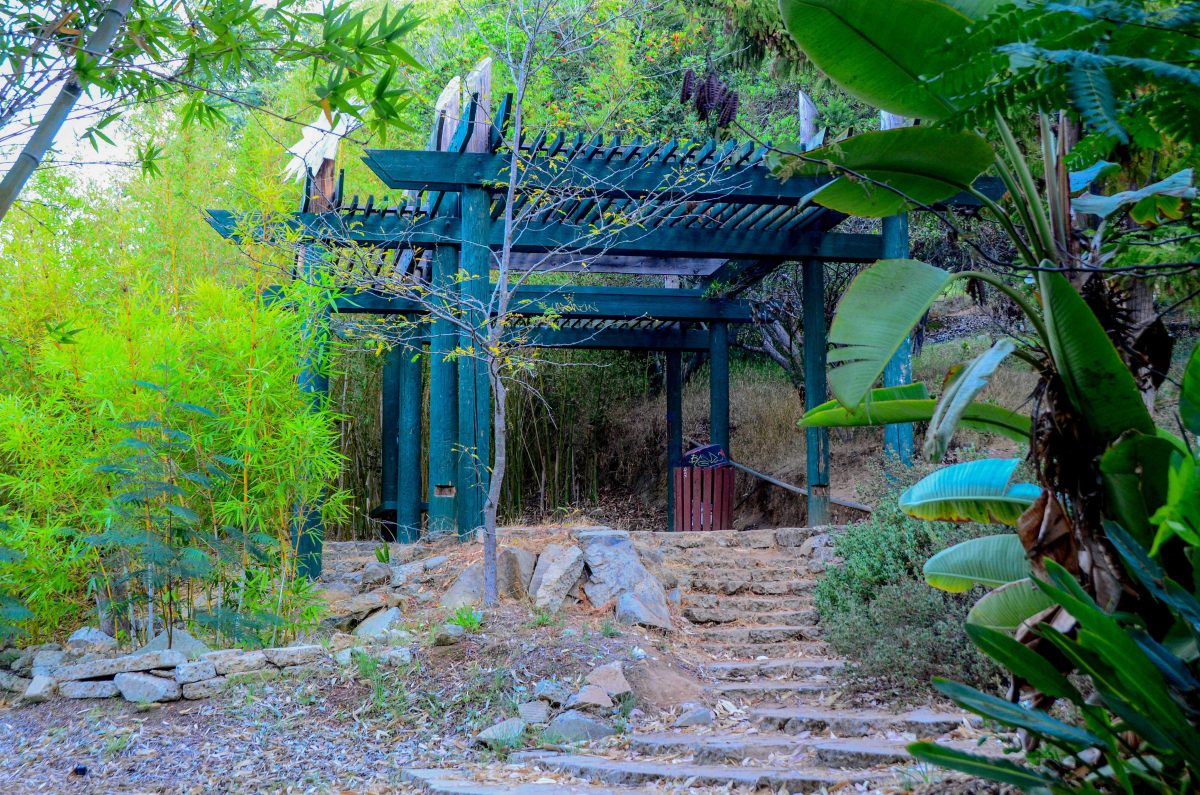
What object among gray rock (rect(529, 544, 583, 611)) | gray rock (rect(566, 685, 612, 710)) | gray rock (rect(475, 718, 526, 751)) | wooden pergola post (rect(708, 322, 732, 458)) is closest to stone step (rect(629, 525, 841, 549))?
gray rock (rect(529, 544, 583, 611))

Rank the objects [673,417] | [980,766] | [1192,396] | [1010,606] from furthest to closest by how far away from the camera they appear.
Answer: [673,417], [1010,606], [1192,396], [980,766]

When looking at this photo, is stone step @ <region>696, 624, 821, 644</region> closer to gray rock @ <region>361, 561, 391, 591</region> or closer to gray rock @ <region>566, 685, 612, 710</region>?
gray rock @ <region>566, 685, 612, 710</region>

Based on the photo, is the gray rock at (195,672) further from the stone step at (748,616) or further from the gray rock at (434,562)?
the stone step at (748,616)

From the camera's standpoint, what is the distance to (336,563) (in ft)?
24.9

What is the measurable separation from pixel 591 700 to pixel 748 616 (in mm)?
2006

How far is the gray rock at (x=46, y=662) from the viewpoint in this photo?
5.16 m

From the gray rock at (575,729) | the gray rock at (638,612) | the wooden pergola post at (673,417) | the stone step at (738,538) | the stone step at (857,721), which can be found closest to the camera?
the stone step at (857,721)

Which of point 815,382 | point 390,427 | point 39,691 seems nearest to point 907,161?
point 39,691

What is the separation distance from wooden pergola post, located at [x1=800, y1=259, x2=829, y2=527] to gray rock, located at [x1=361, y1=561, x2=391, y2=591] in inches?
136

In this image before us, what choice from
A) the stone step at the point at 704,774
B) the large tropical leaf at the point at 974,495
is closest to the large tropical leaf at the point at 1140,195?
the large tropical leaf at the point at 974,495

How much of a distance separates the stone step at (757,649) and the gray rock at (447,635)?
1.45 metres

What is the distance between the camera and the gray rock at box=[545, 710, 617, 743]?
167 inches

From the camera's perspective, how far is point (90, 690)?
4922 millimetres

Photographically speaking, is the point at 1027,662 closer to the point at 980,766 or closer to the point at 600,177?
the point at 980,766
